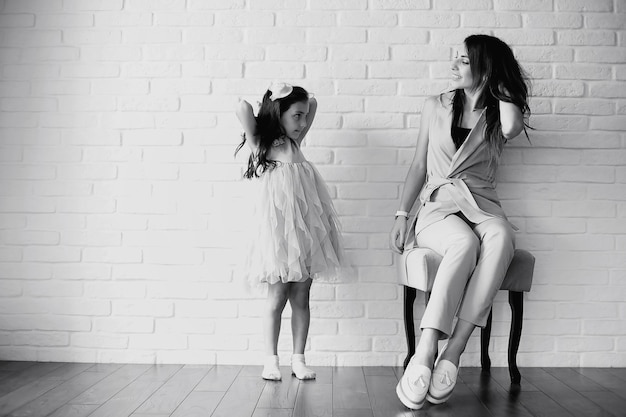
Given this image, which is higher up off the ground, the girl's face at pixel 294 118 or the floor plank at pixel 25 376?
the girl's face at pixel 294 118

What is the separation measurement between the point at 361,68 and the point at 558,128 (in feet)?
3.12

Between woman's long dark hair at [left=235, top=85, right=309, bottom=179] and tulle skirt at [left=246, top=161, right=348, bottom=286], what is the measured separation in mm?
59

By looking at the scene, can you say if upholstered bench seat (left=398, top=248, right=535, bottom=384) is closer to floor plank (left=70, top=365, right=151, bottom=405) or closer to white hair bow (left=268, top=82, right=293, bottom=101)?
white hair bow (left=268, top=82, right=293, bottom=101)

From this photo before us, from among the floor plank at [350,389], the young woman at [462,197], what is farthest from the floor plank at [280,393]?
the young woman at [462,197]

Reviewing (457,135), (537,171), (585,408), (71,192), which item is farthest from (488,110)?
(71,192)

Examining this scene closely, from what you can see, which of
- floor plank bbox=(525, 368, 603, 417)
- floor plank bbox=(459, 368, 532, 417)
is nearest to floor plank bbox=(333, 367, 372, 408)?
floor plank bbox=(459, 368, 532, 417)

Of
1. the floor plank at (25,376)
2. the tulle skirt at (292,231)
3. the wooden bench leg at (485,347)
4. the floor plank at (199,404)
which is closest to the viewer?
the floor plank at (199,404)

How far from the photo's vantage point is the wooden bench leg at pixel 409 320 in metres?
2.38

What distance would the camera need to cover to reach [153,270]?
2689 mm

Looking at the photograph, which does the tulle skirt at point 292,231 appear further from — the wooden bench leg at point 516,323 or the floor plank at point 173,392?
the wooden bench leg at point 516,323

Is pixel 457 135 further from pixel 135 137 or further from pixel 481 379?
pixel 135 137

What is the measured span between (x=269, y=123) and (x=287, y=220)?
421 millimetres

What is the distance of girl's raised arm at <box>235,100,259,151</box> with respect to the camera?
236 cm

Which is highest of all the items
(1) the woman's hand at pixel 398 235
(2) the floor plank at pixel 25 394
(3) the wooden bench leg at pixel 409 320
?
(1) the woman's hand at pixel 398 235
